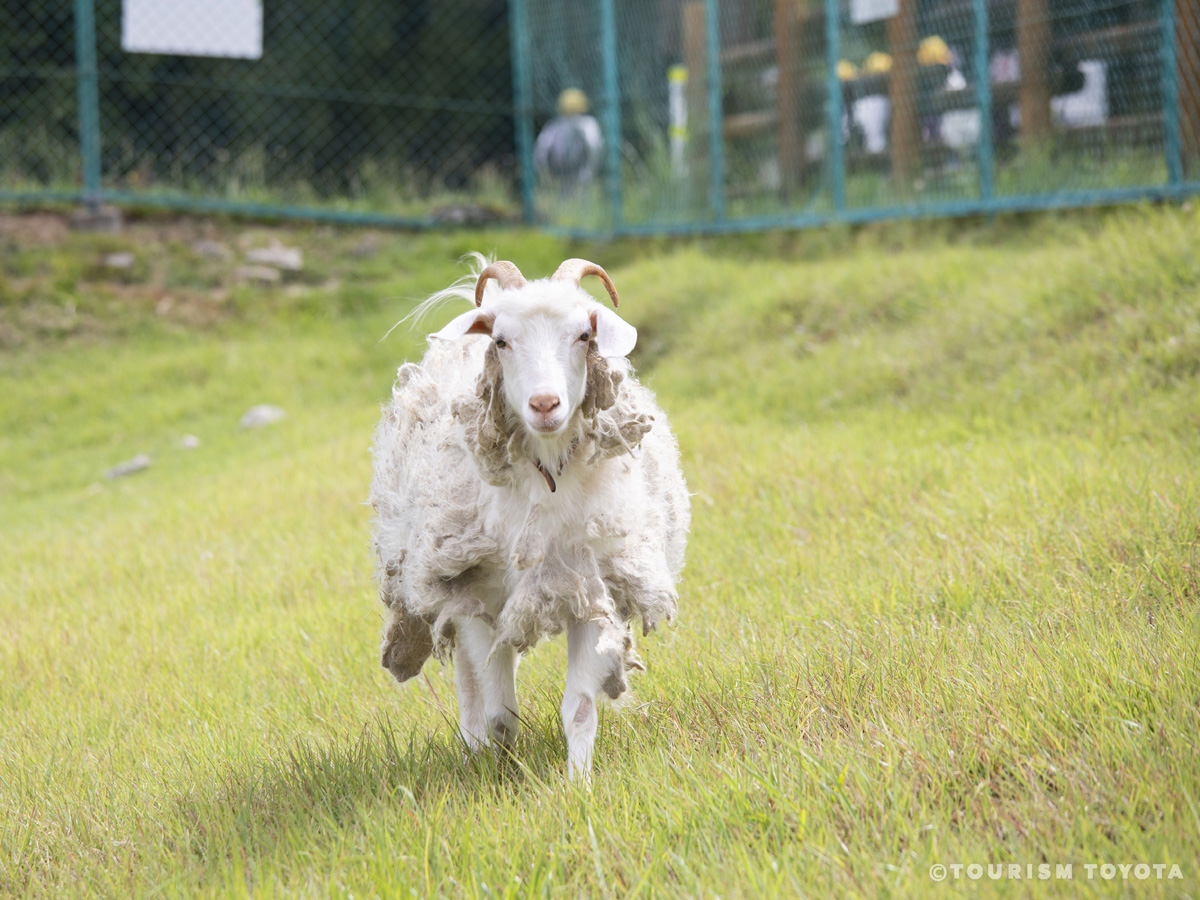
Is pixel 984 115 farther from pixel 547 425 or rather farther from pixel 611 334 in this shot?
pixel 547 425

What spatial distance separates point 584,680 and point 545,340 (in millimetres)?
887

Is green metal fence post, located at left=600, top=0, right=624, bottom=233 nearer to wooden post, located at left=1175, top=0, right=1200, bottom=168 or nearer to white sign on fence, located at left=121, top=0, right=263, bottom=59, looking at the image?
white sign on fence, located at left=121, top=0, right=263, bottom=59

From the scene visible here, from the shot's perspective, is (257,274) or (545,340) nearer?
(545,340)

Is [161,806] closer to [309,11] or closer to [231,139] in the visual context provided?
[231,139]

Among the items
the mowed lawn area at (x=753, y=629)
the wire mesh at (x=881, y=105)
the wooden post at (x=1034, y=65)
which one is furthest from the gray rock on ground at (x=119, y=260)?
the wooden post at (x=1034, y=65)

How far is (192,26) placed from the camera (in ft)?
41.2

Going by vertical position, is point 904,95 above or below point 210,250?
above

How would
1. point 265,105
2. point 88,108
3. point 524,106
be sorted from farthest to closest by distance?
point 265,105
point 524,106
point 88,108

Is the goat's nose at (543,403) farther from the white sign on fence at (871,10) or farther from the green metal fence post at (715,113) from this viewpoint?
the green metal fence post at (715,113)

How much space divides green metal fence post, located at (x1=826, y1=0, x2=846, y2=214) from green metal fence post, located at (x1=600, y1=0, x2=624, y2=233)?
2504mm

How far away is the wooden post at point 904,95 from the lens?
30.1ft

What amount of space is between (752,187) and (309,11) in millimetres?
7615

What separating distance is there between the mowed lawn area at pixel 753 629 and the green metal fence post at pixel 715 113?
1.48 meters

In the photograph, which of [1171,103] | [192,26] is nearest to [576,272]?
[1171,103]
